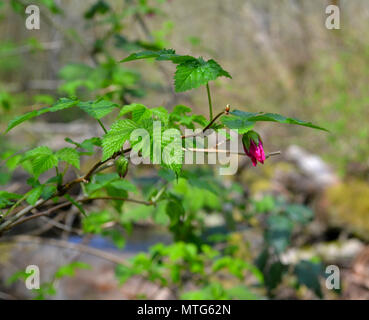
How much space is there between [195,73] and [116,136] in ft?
0.59

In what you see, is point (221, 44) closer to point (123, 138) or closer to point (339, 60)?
point (339, 60)

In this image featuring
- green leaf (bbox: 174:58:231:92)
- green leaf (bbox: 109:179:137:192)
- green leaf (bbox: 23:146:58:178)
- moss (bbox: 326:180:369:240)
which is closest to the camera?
green leaf (bbox: 174:58:231:92)

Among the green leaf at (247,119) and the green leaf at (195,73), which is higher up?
the green leaf at (195,73)

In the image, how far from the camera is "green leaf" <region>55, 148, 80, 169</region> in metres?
0.76

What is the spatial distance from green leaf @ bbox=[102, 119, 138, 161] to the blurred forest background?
15cm

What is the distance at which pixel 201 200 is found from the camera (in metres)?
1.76

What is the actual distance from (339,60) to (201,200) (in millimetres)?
4940

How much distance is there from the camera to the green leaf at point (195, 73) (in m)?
0.63

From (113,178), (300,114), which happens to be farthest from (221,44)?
(113,178)

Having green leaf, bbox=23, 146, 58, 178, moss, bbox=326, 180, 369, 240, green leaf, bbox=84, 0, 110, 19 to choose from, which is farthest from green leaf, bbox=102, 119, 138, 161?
moss, bbox=326, 180, 369, 240

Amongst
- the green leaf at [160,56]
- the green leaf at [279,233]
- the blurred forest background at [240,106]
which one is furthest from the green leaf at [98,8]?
the green leaf at [160,56]

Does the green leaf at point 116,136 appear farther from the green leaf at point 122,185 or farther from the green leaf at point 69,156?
the green leaf at point 122,185

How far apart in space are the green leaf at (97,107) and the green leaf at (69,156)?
108 mm

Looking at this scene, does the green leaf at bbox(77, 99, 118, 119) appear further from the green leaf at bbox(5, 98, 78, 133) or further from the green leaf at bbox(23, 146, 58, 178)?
the green leaf at bbox(23, 146, 58, 178)
